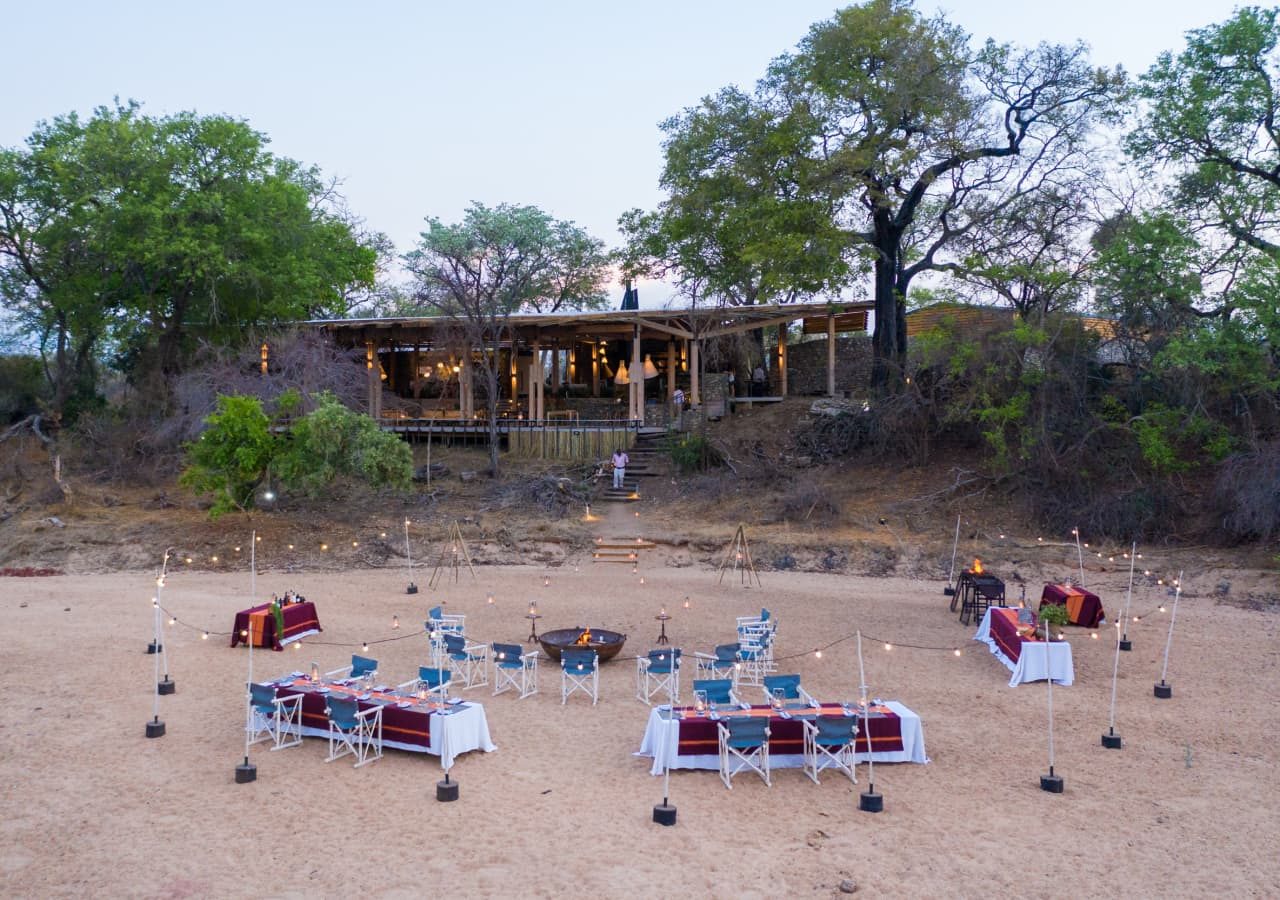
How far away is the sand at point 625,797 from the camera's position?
678cm

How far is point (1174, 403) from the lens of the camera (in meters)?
21.6

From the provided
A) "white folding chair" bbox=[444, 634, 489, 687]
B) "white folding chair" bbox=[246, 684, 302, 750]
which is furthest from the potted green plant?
Result: "white folding chair" bbox=[246, 684, 302, 750]

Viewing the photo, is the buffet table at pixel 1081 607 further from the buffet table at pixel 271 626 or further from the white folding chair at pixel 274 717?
the buffet table at pixel 271 626

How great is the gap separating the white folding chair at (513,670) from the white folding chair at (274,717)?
2391 millimetres

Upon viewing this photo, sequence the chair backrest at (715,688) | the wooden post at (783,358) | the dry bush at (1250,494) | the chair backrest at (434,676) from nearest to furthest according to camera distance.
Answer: the chair backrest at (715,688), the chair backrest at (434,676), the dry bush at (1250,494), the wooden post at (783,358)

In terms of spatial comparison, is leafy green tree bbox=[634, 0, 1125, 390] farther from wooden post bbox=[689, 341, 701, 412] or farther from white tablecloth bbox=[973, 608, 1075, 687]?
white tablecloth bbox=[973, 608, 1075, 687]

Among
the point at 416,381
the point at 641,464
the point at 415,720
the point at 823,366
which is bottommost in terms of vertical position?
the point at 415,720

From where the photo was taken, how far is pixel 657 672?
11734mm

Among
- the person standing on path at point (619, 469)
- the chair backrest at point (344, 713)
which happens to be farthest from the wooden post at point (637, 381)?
the chair backrest at point (344, 713)

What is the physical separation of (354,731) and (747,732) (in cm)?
411

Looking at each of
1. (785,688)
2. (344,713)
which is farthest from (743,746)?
(344,713)

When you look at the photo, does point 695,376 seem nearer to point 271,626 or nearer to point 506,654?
point 271,626

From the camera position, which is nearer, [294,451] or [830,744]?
[830,744]

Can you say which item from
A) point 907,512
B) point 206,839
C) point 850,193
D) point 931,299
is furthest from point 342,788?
point 931,299
